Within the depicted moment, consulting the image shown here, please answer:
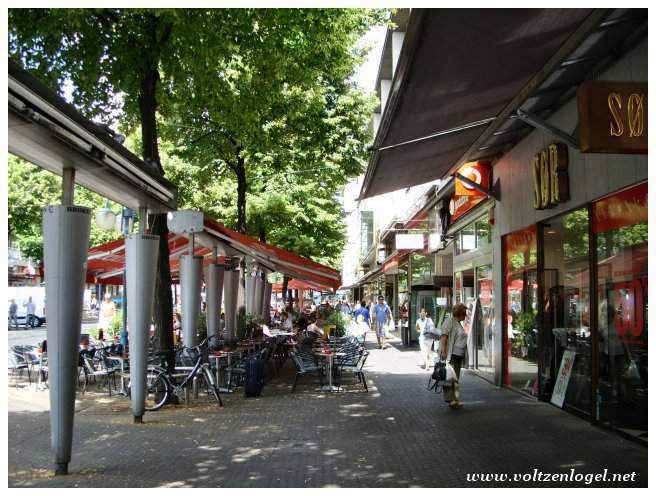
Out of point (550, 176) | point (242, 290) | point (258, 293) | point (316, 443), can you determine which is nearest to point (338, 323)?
point (242, 290)

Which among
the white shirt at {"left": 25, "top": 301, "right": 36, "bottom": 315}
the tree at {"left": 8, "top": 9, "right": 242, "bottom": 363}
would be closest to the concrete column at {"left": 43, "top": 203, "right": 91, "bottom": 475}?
the tree at {"left": 8, "top": 9, "right": 242, "bottom": 363}

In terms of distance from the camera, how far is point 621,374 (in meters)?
→ 8.69

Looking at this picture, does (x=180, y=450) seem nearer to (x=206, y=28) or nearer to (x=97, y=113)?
(x=206, y=28)

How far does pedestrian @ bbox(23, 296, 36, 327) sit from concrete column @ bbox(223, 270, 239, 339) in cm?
3019

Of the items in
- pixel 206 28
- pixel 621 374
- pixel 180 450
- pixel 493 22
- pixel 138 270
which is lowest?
pixel 180 450

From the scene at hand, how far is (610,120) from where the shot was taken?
5.63m

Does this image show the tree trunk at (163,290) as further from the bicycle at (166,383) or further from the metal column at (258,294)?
the metal column at (258,294)

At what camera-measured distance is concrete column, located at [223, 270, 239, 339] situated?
1747 centimetres

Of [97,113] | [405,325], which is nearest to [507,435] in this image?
[97,113]

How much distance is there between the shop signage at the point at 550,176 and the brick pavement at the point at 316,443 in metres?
3.29

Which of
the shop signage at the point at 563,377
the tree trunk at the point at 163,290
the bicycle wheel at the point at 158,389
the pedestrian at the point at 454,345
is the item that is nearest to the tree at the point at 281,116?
the tree trunk at the point at 163,290

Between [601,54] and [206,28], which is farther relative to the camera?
[206,28]

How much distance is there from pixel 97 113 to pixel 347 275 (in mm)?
96304

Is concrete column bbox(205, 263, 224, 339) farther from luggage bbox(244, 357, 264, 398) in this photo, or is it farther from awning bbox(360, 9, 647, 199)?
awning bbox(360, 9, 647, 199)
